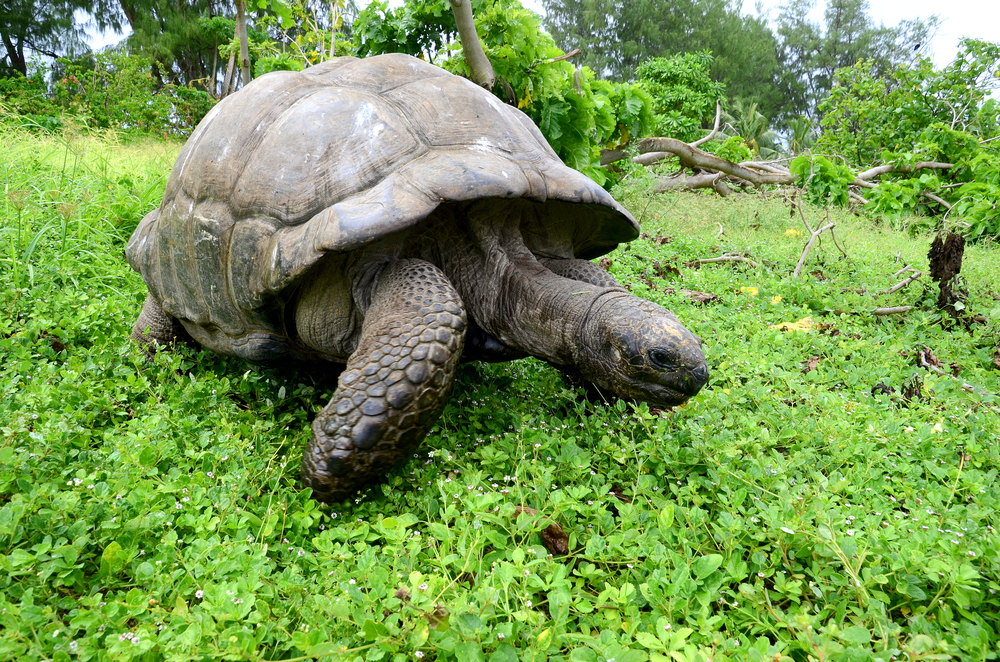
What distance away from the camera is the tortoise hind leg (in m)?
3.28

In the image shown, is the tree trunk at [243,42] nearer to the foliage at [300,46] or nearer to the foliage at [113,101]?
the foliage at [300,46]

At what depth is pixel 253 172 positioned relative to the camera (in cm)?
249

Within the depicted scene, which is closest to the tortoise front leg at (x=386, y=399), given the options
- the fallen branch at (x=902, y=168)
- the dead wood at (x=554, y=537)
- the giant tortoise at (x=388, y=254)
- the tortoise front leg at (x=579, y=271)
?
the giant tortoise at (x=388, y=254)

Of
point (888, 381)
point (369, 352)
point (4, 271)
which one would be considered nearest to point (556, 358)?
point (369, 352)

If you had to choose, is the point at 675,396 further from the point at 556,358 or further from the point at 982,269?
the point at 982,269

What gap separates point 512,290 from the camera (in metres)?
2.50

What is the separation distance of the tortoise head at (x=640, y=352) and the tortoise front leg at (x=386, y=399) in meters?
0.51

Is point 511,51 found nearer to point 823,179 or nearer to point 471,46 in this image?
point 471,46

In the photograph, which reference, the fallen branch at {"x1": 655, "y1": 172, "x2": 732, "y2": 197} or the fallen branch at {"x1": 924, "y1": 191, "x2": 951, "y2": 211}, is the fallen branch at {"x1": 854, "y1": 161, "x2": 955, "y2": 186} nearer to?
the fallen branch at {"x1": 924, "y1": 191, "x2": 951, "y2": 211}

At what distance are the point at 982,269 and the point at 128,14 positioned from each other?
95.6 feet

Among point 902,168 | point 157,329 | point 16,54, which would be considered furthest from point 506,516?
point 16,54

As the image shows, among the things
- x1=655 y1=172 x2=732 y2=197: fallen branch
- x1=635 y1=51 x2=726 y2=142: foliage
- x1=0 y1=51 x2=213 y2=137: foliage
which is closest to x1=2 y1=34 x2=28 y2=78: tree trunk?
x1=0 y1=51 x2=213 y2=137: foliage

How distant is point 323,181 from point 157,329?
1.64m

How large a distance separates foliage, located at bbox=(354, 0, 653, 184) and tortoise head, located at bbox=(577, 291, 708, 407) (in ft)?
12.3
